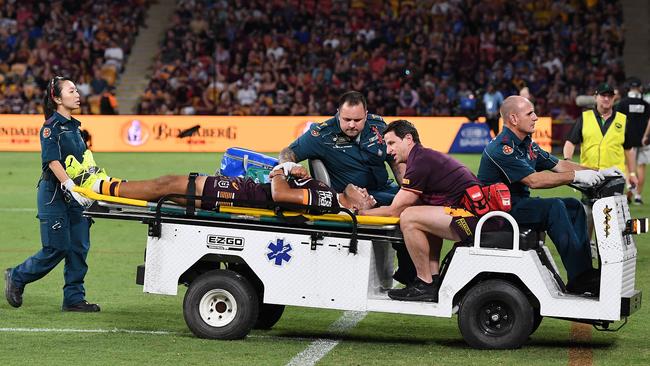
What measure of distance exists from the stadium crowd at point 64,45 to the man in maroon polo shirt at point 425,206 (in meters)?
27.1

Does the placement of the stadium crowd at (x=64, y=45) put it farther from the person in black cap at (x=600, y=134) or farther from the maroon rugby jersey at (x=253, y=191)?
the maroon rugby jersey at (x=253, y=191)

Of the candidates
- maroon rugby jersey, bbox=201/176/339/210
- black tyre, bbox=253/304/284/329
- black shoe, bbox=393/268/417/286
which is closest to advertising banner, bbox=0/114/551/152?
black tyre, bbox=253/304/284/329

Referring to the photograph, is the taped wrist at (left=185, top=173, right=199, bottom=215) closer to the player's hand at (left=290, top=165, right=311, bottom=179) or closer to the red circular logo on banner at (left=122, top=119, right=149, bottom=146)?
the player's hand at (left=290, top=165, right=311, bottom=179)

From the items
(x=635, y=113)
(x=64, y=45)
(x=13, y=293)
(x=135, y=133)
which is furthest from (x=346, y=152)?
(x=64, y=45)

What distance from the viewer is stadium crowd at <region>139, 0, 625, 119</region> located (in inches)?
1329

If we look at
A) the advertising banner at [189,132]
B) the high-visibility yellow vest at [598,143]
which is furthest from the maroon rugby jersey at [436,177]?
the advertising banner at [189,132]

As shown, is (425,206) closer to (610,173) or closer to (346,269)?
(346,269)

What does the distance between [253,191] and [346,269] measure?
2.81 feet

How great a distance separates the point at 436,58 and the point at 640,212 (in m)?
18.3

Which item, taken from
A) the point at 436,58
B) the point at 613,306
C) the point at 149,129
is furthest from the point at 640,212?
the point at 436,58

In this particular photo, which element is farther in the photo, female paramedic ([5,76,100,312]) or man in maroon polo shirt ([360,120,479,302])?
female paramedic ([5,76,100,312])

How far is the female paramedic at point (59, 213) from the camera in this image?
364 inches

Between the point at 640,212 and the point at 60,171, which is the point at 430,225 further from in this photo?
the point at 640,212

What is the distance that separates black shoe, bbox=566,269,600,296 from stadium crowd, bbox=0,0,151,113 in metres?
27.7
